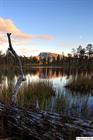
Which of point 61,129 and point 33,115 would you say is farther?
point 33,115

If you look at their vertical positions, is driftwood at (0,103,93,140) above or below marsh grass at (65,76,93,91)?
above

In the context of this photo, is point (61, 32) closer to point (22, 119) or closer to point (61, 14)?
point (61, 14)

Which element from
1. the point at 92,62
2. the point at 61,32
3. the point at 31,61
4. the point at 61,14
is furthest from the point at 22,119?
the point at 31,61

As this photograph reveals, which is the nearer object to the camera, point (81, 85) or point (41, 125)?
point (41, 125)

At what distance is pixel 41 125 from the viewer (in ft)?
9.89

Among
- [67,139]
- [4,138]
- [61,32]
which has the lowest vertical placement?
[4,138]

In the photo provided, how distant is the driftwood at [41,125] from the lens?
106 inches

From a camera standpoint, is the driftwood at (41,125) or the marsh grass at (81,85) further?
the marsh grass at (81,85)

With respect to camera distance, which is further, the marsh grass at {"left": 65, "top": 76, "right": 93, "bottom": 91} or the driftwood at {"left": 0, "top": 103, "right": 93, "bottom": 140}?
the marsh grass at {"left": 65, "top": 76, "right": 93, "bottom": 91}

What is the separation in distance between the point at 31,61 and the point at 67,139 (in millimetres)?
88202

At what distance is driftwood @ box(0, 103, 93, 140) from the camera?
270cm

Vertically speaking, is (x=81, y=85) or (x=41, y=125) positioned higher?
(x=41, y=125)

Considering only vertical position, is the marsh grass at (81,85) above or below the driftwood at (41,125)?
below

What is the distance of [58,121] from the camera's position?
2.92 meters
